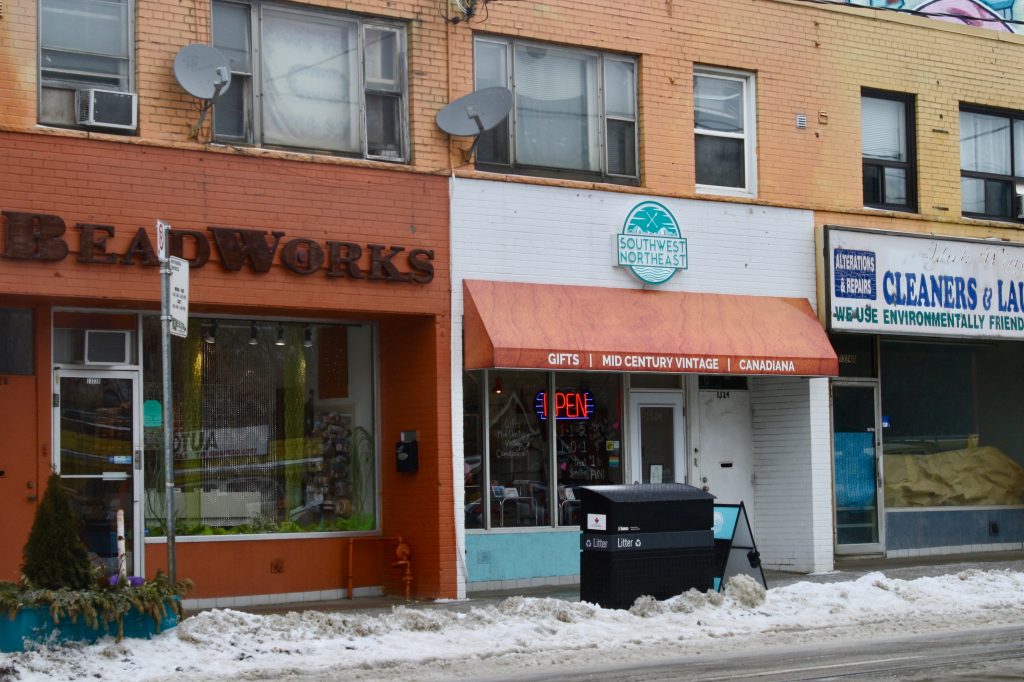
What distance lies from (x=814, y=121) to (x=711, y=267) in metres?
2.66

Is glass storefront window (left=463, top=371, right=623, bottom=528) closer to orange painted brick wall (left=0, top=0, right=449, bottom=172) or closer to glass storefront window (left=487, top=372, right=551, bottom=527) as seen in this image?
glass storefront window (left=487, top=372, right=551, bottom=527)

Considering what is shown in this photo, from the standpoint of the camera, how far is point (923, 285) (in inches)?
746

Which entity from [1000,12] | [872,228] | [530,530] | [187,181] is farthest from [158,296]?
[1000,12]

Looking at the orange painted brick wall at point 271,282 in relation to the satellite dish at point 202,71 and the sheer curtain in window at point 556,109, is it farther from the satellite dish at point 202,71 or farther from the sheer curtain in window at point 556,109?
the sheer curtain in window at point 556,109

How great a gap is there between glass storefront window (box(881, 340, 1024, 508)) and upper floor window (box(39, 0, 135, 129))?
11.5m

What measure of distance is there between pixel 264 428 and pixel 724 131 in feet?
22.9

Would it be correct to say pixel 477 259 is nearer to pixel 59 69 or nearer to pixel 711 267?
pixel 711 267

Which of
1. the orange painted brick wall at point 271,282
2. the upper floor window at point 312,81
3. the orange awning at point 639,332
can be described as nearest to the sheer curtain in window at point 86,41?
the orange painted brick wall at point 271,282

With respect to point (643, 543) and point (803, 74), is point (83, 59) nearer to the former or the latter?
point (643, 543)

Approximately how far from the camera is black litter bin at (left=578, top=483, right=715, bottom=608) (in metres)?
13.7

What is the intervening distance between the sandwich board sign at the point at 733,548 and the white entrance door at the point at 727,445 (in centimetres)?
363

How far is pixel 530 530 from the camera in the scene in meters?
16.8

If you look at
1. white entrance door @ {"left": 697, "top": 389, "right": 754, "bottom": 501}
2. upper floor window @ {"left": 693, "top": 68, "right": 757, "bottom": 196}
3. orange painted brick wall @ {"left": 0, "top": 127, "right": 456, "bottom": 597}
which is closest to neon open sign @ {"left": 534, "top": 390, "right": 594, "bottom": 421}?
orange painted brick wall @ {"left": 0, "top": 127, "right": 456, "bottom": 597}

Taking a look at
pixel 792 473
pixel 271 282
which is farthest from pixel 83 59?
pixel 792 473
